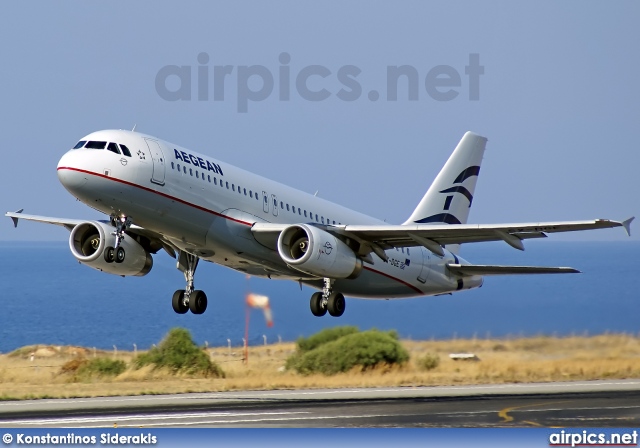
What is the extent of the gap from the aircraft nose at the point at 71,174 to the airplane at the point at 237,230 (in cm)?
3

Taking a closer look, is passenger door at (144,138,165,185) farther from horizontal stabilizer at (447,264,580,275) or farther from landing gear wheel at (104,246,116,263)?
horizontal stabilizer at (447,264,580,275)

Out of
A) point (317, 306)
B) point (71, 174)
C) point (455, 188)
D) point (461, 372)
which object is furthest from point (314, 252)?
point (461, 372)

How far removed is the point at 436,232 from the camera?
3912 cm

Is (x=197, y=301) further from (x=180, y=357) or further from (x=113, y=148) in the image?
(x=180, y=357)

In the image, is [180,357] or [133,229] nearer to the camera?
[133,229]

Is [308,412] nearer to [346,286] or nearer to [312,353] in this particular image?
[346,286]

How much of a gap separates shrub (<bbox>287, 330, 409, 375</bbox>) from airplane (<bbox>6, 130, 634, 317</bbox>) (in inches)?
367

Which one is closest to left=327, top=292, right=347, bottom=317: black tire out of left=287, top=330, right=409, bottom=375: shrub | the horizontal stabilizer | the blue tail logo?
the horizontal stabilizer

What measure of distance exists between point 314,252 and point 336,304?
3422mm

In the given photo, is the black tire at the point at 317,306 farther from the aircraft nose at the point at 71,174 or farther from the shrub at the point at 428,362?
the shrub at the point at 428,362

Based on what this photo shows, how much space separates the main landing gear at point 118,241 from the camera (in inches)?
1426

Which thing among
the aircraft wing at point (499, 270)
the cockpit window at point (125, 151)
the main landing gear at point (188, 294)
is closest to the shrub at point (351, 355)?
the aircraft wing at point (499, 270)

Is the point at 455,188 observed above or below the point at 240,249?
above

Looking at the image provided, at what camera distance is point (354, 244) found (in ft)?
135
